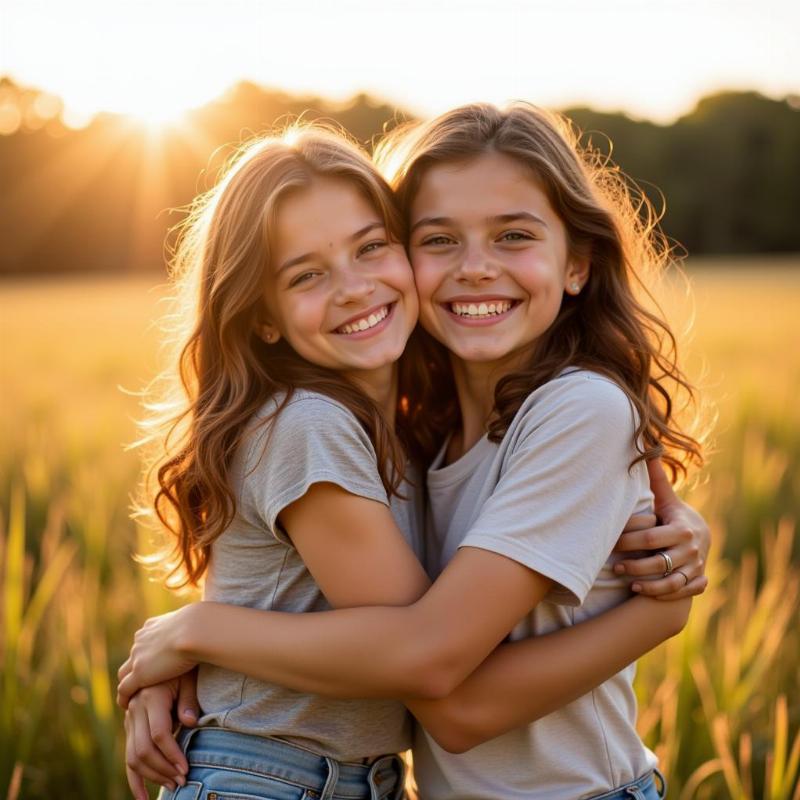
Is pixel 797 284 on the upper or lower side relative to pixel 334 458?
lower

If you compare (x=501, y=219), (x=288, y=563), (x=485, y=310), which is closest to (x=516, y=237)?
(x=501, y=219)

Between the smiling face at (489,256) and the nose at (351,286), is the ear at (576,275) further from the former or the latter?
the nose at (351,286)

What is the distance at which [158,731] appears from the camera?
5.51 ft

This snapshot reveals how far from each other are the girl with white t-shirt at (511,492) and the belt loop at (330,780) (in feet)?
0.54

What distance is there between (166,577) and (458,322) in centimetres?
77

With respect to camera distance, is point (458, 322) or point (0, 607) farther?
point (0, 607)

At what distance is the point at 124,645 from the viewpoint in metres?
2.96

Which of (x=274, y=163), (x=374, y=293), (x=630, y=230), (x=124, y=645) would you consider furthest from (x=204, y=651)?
(x=124, y=645)

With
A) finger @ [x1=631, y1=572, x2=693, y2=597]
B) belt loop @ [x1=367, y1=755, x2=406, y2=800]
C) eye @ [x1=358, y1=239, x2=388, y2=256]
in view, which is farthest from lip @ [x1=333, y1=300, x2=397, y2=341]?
belt loop @ [x1=367, y1=755, x2=406, y2=800]

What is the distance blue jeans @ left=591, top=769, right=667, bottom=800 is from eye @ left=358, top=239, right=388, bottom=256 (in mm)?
1019

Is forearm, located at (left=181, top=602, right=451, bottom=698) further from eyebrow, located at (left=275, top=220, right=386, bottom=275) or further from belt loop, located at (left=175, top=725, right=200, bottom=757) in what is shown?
eyebrow, located at (left=275, top=220, right=386, bottom=275)

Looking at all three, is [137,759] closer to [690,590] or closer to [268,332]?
[268,332]

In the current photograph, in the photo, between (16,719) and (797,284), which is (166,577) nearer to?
(16,719)

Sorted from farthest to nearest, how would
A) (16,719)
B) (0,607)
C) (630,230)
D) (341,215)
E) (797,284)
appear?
(797,284) → (0,607) → (16,719) → (630,230) → (341,215)
